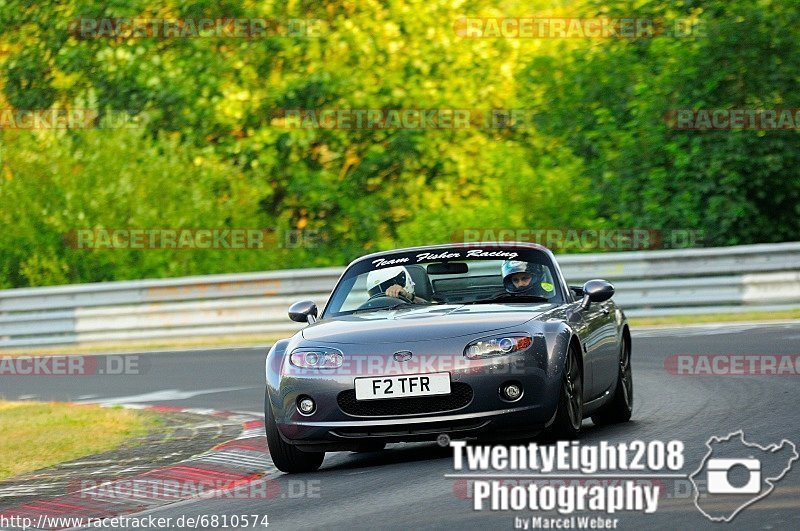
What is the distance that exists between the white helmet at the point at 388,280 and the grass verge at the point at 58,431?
7.55 feet

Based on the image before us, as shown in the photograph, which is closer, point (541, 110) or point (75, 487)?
A: point (75, 487)

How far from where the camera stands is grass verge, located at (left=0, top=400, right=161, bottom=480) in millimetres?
11203

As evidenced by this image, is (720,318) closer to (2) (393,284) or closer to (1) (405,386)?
(2) (393,284)

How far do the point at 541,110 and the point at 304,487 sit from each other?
1960 centimetres

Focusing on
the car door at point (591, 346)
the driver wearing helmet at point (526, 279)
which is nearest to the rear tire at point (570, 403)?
the car door at point (591, 346)

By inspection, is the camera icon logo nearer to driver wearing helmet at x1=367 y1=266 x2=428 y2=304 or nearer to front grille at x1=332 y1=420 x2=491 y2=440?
front grille at x1=332 y1=420 x2=491 y2=440

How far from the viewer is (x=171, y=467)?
1025cm

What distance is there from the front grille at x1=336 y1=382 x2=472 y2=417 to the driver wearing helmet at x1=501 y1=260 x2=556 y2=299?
1.52 m

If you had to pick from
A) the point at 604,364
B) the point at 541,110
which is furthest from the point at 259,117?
the point at 604,364

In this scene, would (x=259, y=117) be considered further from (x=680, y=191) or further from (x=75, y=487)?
(x=75, y=487)

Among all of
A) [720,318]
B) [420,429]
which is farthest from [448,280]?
[720,318]

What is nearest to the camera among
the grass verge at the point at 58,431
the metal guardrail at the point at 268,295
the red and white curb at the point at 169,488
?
the red and white curb at the point at 169,488

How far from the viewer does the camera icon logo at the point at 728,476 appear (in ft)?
25.1

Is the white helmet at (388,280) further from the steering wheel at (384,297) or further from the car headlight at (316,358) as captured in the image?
the car headlight at (316,358)
